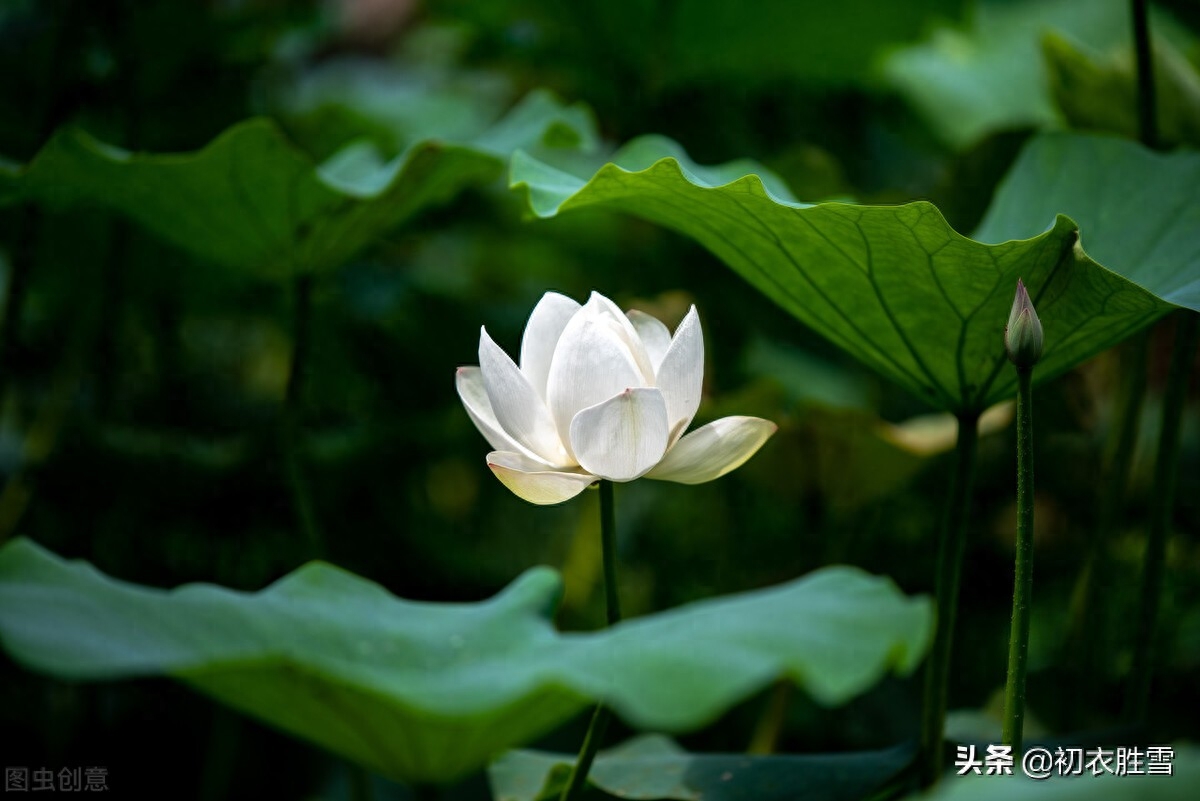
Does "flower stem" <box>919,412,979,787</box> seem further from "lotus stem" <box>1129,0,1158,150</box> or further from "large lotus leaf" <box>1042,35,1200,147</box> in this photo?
"large lotus leaf" <box>1042,35,1200,147</box>

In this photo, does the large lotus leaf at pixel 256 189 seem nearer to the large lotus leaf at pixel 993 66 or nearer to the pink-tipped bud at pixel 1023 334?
the pink-tipped bud at pixel 1023 334

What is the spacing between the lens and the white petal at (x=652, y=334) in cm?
78

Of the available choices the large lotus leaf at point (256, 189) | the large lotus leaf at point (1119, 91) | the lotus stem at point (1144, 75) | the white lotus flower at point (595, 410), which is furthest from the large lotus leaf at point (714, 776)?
the large lotus leaf at point (1119, 91)

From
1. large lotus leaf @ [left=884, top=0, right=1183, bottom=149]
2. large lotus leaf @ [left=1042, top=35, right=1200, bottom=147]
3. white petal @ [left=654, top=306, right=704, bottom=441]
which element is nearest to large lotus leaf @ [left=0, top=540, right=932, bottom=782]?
white petal @ [left=654, top=306, right=704, bottom=441]

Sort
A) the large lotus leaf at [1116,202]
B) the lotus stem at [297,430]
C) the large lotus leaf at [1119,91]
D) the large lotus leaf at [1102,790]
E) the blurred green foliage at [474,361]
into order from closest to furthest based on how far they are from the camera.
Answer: the large lotus leaf at [1102,790] → the large lotus leaf at [1116,202] → the lotus stem at [297,430] → the large lotus leaf at [1119,91] → the blurred green foliage at [474,361]

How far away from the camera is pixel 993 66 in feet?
5.71

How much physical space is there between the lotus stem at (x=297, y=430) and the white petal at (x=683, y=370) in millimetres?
470

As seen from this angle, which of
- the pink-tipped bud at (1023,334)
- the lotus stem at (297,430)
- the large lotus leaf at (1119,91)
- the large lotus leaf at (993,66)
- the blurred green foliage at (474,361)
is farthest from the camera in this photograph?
the large lotus leaf at (993,66)

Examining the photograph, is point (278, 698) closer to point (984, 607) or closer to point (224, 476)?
point (224, 476)

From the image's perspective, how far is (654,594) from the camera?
1.54m

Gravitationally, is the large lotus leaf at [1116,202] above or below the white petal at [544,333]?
above

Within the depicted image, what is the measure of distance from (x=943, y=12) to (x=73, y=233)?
1592mm

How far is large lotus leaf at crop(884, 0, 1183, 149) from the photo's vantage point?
1.61 m

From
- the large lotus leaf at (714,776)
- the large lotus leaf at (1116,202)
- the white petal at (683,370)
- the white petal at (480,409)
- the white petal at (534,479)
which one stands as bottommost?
the large lotus leaf at (714,776)
